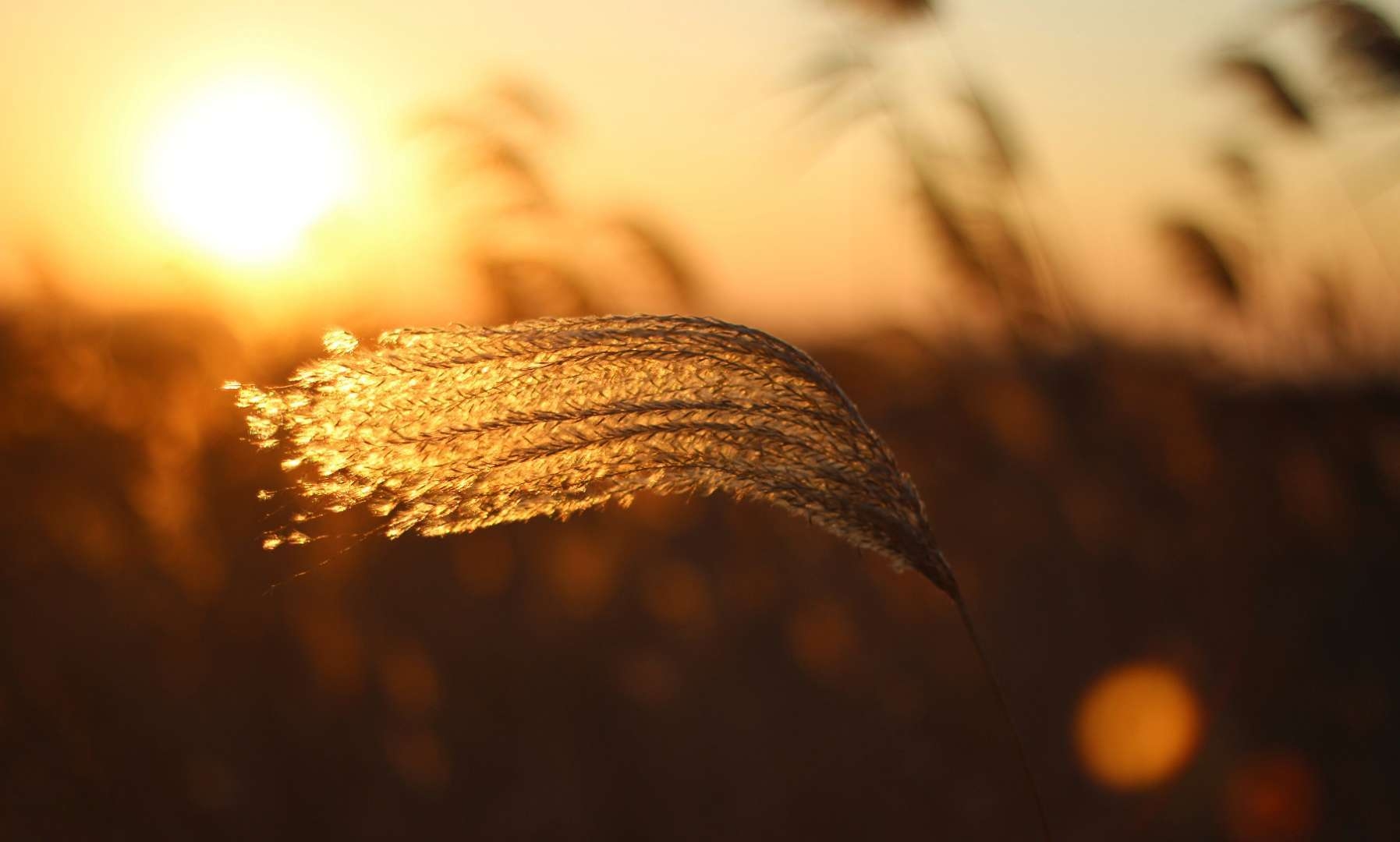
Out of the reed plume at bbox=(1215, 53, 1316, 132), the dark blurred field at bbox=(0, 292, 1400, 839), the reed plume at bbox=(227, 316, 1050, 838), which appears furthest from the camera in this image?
the reed plume at bbox=(1215, 53, 1316, 132)

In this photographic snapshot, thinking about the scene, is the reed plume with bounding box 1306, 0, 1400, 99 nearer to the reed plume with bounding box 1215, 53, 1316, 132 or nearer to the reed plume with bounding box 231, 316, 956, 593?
the reed plume with bounding box 1215, 53, 1316, 132

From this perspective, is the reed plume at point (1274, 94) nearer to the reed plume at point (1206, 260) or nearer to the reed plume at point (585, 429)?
the reed plume at point (1206, 260)

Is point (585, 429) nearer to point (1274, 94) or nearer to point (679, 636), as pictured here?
point (679, 636)

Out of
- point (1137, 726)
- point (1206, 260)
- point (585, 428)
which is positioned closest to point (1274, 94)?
point (1206, 260)

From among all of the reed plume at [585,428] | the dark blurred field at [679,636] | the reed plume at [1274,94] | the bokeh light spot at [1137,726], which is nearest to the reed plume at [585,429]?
the reed plume at [585,428]

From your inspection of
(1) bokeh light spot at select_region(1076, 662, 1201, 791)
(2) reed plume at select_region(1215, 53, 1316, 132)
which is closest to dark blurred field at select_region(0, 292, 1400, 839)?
(1) bokeh light spot at select_region(1076, 662, 1201, 791)
